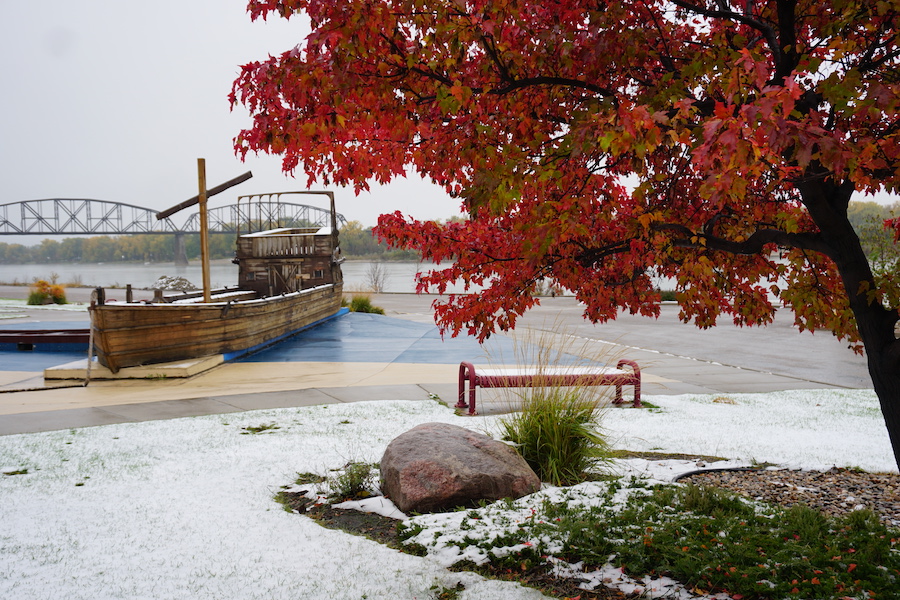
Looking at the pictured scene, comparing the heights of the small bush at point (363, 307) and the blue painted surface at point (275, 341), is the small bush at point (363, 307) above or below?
above

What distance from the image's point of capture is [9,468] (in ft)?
18.2

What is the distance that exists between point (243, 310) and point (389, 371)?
12.9ft

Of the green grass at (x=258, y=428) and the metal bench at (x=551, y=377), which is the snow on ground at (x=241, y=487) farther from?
the metal bench at (x=551, y=377)

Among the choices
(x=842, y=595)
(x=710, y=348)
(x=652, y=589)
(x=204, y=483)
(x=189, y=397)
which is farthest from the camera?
(x=710, y=348)

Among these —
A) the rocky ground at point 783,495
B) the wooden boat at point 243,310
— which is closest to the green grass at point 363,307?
the wooden boat at point 243,310

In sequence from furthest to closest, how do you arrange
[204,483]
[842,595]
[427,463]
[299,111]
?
[204,483] → [427,463] → [299,111] → [842,595]

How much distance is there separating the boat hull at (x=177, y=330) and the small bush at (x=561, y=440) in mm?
7676

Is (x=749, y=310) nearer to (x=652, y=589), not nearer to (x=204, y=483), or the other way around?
(x=652, y=589)

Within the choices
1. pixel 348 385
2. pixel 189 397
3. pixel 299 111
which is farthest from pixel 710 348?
pixel 299 111

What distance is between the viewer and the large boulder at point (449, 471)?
4.68m

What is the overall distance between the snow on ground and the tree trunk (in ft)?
6.18

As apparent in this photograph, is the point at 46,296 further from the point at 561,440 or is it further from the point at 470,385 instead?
the point at 561,440

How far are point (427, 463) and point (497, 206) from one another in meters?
2.32

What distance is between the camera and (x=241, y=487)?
203 inches
